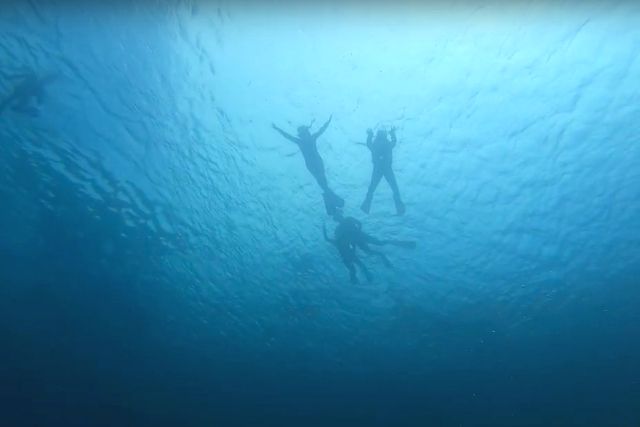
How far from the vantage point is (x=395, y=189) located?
11117mm

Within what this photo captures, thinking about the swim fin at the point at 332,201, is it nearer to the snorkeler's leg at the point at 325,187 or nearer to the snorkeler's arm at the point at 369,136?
the snorkeler's leg at the point at 325,187

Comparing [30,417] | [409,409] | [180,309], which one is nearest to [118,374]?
[180,309]

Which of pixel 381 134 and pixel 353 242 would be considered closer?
pixel 381 134

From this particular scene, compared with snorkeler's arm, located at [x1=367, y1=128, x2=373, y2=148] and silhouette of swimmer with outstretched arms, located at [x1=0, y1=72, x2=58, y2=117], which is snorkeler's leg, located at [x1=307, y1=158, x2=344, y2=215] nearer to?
snorkeler's arm, located at [x1=367, y1=128, x2=373, y2=148]

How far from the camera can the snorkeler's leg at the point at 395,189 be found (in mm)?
10713

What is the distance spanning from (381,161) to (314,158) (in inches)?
63.2

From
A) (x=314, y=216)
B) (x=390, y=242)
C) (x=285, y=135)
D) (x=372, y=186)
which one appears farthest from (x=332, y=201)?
(x=390, y=242)

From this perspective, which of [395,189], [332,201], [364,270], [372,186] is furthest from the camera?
[364,270]

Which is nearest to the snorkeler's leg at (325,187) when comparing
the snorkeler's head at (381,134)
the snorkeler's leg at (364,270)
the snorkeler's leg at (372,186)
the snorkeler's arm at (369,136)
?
the snorkeler's leg at (372,186)

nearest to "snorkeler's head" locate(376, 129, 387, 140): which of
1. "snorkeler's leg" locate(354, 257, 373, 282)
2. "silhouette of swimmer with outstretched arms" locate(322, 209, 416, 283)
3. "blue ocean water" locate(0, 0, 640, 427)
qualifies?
"blue ocean water" locate(0, 0, 640, 427)

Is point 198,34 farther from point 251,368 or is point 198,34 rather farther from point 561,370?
point 561,370

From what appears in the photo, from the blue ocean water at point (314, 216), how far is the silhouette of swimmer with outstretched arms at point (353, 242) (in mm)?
322

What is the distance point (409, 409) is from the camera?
2033 cm

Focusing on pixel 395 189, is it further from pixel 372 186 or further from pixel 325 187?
pixel 325 187
